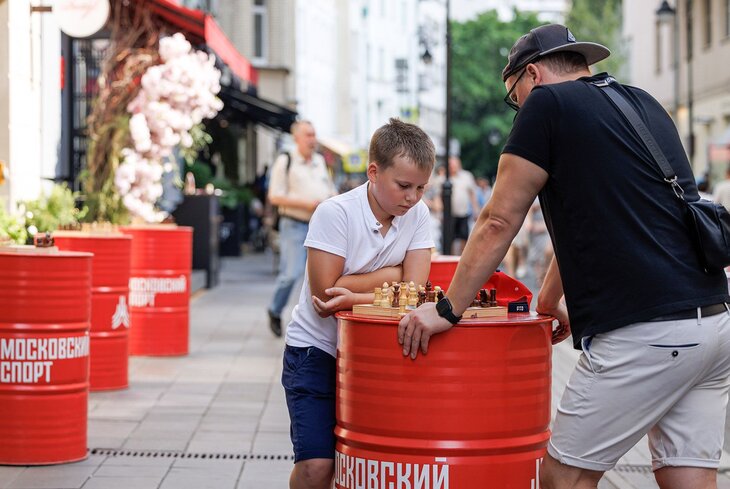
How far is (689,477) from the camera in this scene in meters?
3.83

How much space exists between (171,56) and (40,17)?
1720mm

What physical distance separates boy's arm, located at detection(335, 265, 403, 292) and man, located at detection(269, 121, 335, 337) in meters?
7.11

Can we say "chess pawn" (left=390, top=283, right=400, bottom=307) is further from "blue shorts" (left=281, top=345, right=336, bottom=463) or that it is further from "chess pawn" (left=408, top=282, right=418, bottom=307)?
"blue shorts" (left=281, top=345, right=336, bottom=463)

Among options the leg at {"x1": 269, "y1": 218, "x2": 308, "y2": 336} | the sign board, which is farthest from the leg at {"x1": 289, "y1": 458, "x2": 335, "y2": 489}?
the leg at {"x1": 269, "y1": 218, "x2": 308, "y2": 336}

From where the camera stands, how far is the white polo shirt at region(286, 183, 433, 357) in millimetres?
4395

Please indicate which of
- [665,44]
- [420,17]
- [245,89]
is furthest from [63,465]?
[420,17]

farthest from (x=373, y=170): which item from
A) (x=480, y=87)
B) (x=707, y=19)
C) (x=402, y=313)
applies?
(x=480, y=87)

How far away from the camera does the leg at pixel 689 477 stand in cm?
383

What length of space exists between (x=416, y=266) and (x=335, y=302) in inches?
16.1

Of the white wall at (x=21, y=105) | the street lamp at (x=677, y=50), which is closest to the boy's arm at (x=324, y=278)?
the white wall at (x=21, y=105)

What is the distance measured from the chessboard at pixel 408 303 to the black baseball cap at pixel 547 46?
68 centimetres

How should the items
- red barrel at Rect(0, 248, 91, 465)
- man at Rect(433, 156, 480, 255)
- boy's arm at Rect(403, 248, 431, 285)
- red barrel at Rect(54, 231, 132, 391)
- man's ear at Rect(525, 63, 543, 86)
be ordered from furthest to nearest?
man at Rect(433, 156, 480, 255), red barrel at Rect(54, 231, 132, 391), red barrel at Rect(0, 248, 91, 465), boy's arm at Rect(403, 248, 431, 285), man's ear at Rect(525, 63, 543, 86)

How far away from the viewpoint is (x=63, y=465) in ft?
21.7

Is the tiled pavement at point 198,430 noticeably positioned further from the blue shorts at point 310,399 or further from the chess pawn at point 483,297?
the chess pawn at point 483,297
